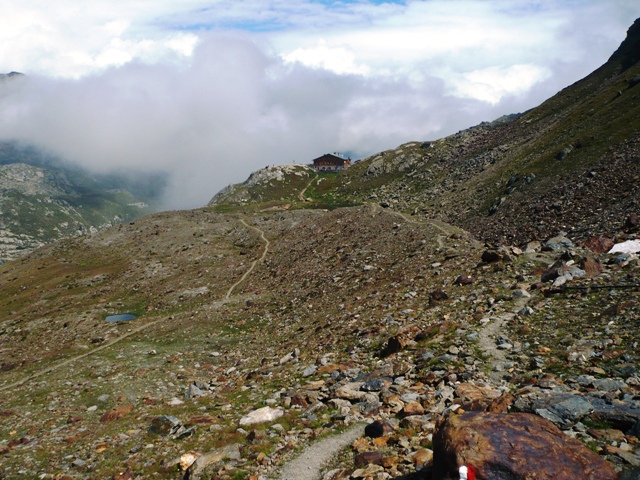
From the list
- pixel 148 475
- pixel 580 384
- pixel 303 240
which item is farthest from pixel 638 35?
pixel 148 475

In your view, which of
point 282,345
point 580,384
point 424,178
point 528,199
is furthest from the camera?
point 424,178

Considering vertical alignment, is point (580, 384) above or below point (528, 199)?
below

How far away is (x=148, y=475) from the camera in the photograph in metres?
15.6

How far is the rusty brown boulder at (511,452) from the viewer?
9.45 metres

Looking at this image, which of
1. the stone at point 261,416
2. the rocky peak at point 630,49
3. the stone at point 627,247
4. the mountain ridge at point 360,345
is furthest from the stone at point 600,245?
the rocky peak at point 630,49

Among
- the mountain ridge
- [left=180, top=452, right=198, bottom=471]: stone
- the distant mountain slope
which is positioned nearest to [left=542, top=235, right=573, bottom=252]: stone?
the mountain ridge

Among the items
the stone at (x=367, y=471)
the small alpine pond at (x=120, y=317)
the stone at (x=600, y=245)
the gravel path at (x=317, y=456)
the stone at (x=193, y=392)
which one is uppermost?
the small alpine pond at (x=120, y=317)

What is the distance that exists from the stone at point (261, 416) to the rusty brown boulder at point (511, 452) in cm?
919

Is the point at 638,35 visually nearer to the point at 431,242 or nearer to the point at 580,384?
the point at 431,242

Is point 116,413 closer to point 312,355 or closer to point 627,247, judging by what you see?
point 312,355

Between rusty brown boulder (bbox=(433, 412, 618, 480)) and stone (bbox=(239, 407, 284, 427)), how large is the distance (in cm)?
919

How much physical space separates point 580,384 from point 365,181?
144 m

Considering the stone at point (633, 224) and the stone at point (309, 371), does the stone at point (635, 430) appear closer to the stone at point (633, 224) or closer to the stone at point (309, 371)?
the stone at point (309, 371)

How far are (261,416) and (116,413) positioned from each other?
11.0 m
